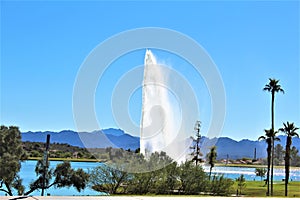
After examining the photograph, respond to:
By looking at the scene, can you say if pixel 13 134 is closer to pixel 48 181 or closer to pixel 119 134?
pixel 48 181

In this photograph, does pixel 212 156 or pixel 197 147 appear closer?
pixel 197 147

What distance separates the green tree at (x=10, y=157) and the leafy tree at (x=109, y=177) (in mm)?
4965

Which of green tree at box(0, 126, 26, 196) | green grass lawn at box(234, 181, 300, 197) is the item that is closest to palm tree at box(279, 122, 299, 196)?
green grass lawn at box(234, 181, 300, 197)

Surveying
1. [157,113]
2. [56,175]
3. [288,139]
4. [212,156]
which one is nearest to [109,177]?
[157,113]

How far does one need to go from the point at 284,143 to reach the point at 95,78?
63.4 ft

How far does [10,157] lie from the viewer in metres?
18.6

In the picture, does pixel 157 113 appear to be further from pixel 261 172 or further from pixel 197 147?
pixel 261 172

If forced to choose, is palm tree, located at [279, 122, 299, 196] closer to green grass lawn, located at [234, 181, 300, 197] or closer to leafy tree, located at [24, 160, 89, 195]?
green grass lawn, located at [234, 181, 300, 197]

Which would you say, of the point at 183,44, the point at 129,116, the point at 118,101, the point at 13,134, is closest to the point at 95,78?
the point at 118,101

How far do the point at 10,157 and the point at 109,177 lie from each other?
582 centimetres

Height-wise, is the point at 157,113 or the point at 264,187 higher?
the point at 157,113

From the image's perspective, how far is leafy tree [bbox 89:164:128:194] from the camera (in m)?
14.3

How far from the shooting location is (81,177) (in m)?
17.7

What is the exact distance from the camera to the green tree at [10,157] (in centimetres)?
1833
